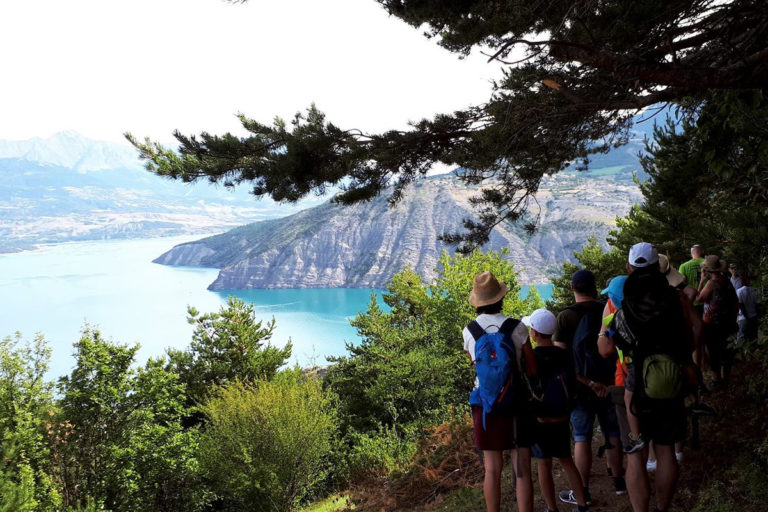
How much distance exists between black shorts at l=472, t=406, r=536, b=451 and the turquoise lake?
74399mm

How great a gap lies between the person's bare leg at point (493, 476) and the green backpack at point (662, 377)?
1041mm

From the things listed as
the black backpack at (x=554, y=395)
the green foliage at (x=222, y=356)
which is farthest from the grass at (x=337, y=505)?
the green foliage at (x=222, y=356)

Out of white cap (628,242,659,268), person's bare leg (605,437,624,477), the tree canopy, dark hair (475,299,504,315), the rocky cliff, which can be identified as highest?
the tree canopy

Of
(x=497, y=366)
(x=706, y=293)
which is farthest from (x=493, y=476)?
(x=706, y=293)

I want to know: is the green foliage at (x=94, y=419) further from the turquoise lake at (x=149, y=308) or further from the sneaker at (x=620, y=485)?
the turquoise lake at (x=149, y=308)

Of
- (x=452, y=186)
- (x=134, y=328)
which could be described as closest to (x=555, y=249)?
(x=452, y=186)

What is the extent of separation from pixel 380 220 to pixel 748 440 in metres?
173

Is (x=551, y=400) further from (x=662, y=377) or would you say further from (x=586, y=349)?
(x=662, y=377)

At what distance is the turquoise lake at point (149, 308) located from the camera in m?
97.1

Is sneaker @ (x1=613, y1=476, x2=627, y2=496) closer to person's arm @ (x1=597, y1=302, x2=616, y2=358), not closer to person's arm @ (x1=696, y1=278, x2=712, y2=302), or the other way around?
person's arm @ (x1=597, y1=302, x2=616, y2=358)

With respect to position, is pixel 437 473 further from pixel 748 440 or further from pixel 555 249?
pixel 555 249

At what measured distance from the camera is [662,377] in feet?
9.70

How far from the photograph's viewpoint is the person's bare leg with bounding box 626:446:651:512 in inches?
123

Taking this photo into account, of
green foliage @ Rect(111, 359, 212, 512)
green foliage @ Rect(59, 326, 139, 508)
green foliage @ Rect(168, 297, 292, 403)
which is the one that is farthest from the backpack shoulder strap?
green foliage @ Rect(168, 297, 292, 403)
